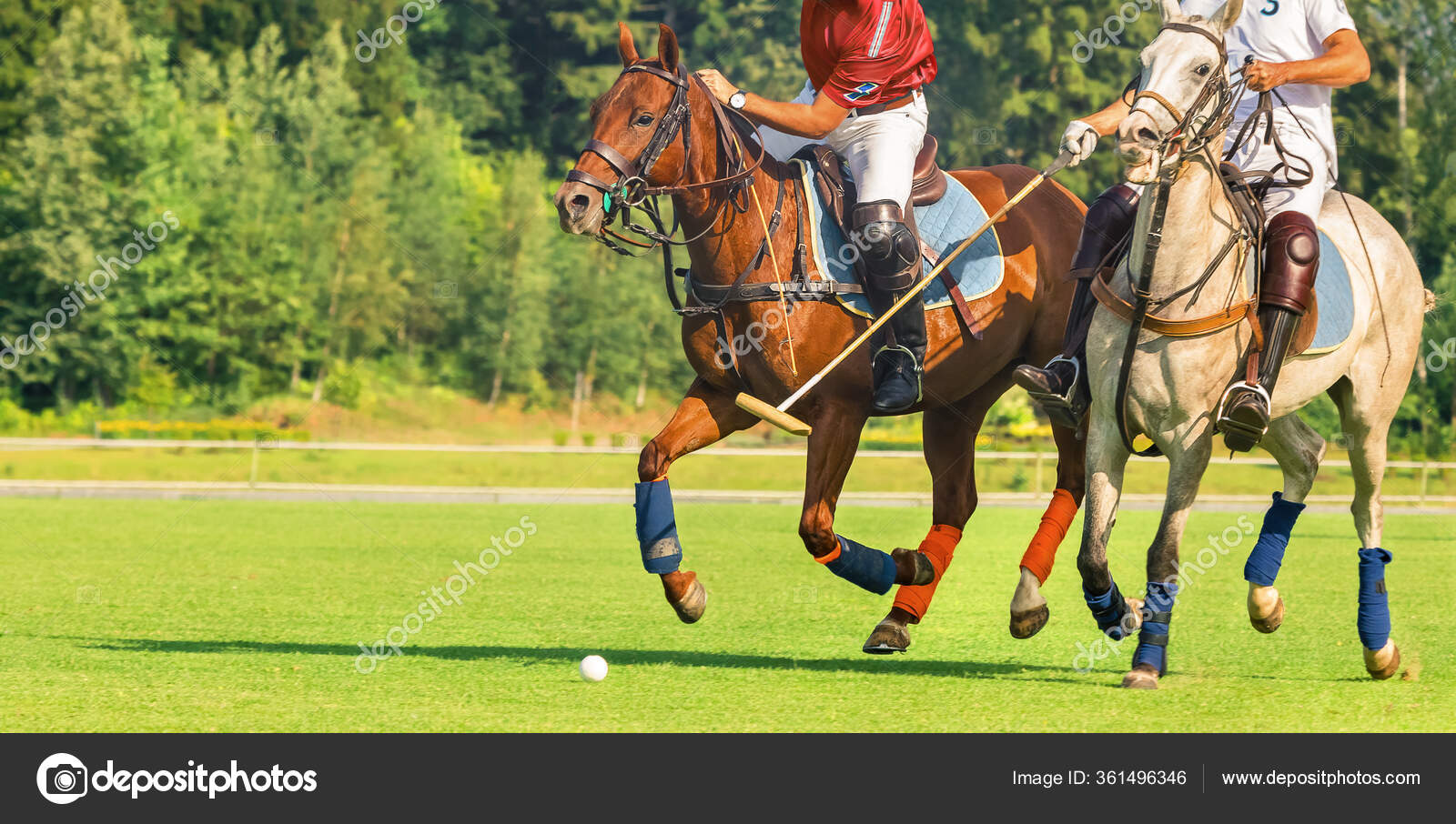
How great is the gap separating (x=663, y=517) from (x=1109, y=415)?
2011 millimetres

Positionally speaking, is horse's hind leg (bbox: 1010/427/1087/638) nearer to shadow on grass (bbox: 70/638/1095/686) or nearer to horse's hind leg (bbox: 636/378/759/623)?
shadow on grass (bbox: 70/638/1095/686)

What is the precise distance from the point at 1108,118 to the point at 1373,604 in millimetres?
2511

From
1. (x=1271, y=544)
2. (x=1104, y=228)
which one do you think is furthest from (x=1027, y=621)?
(x=1104, y=228)

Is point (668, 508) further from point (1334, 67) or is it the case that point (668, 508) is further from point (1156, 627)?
point (1334, 67)

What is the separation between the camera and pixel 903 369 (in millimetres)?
7754

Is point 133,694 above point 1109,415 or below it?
below

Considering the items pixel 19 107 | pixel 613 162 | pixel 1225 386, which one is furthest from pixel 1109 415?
pixel 19 107

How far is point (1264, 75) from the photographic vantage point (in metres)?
6.79

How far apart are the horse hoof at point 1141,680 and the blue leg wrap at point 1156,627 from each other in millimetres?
50

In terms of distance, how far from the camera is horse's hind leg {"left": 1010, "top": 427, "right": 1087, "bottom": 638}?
740cm

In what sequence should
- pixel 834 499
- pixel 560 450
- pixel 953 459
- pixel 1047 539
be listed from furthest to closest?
pixel 560 450 < pixel 953 459 < pixel 1047 539 < pixel 834 499

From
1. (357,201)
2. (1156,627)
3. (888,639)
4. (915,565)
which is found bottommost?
(357,201)

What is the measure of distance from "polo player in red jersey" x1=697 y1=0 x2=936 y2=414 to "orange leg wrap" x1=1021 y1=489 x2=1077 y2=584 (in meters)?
0.86

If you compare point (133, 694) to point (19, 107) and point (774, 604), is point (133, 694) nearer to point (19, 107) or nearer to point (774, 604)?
point (774, 604)
